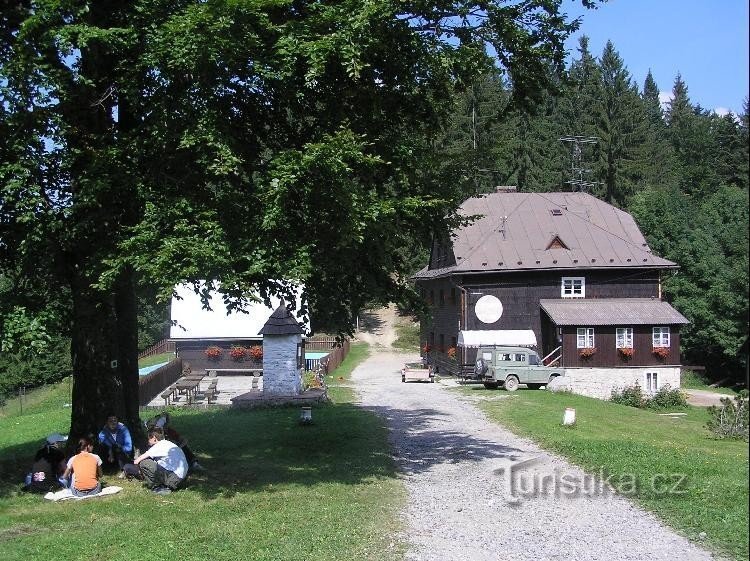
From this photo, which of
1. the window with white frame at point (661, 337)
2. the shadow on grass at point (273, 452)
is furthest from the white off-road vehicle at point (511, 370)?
the shadow on grass at point (273, 452)

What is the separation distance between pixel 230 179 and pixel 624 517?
7.20 metres

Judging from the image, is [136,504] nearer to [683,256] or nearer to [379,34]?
[379,34]

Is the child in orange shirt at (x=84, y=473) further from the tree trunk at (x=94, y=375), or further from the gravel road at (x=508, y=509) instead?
the gravel road at (x=508, y=509)

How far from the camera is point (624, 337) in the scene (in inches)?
1529

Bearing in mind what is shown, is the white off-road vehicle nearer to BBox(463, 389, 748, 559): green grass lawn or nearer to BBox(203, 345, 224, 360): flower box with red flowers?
BBox(463, 389, 748, 559): green grass lawn

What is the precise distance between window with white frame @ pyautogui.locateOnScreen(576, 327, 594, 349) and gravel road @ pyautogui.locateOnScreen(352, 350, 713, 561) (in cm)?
2110

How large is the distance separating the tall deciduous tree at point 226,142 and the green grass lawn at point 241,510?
250 cm

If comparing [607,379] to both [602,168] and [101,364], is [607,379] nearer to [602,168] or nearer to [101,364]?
[101,364]

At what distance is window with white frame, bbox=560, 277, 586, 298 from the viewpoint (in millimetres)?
40594

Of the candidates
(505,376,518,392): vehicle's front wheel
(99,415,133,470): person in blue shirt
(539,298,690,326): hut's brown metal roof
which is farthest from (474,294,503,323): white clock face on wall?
(99,415,133,470): person in blue shirt

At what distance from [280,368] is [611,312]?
20.1m

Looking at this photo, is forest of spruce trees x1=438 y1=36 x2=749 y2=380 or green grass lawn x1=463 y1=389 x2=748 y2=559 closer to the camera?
green grass lawn x1=463 y1=389 x2=748 y2=559

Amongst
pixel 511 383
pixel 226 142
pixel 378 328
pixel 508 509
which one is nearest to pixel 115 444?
pixel 226 142

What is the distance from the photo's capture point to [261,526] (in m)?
9.81
